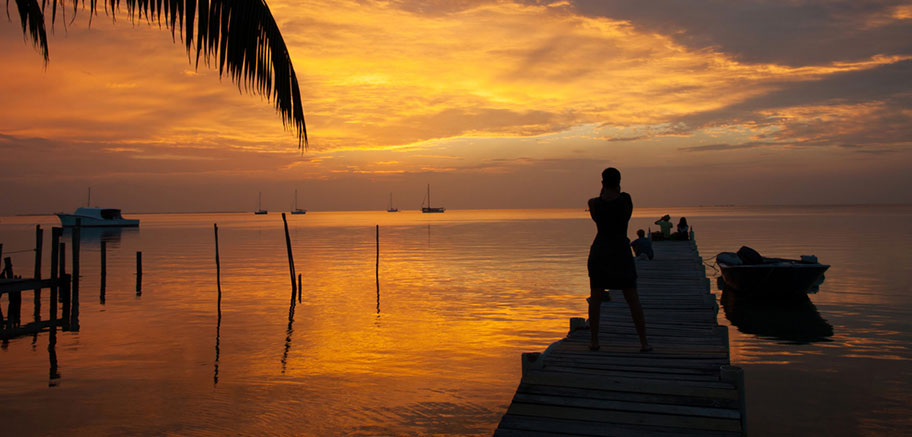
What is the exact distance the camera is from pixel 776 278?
20516 mm

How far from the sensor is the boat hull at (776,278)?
787 inches

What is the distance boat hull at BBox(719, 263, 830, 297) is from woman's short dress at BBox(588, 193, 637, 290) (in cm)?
1491

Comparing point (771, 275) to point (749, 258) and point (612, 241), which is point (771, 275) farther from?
point (612, 241)

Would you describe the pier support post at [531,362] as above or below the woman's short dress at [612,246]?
below

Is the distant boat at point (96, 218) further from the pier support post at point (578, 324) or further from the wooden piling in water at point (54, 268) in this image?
the pier support post at point (578, 324)

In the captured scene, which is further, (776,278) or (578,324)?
(776,278)

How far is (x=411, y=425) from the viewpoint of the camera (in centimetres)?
1015

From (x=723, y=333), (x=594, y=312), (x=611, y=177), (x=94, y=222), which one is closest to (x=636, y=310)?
(x=594, y=312)

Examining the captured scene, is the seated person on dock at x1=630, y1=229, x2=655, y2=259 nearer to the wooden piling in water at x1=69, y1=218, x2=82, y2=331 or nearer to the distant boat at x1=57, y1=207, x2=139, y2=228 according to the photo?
the wooden piling in water at x1=69, y1=218, x2=82, y2=331

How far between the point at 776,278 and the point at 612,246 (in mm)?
15665

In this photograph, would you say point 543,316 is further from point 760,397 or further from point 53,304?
point 53,304

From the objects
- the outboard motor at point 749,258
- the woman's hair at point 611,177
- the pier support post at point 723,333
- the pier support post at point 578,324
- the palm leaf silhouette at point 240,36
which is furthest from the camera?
the outboard motor at point 749,258

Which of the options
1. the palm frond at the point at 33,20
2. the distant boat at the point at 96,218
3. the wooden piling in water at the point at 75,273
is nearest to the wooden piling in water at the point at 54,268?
the wooden piling in water at the point at 75,273

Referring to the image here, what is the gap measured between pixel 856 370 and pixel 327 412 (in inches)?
420
